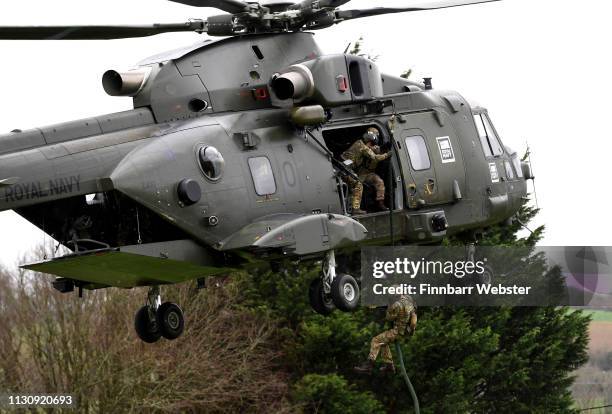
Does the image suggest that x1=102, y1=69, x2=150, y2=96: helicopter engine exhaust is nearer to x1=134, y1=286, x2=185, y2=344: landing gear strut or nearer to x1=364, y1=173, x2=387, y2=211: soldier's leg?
x1=134, y1=286, x2=185, y2=344: landing gear strut

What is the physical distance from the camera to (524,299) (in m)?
45.9

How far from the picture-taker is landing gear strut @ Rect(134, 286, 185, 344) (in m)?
20.4

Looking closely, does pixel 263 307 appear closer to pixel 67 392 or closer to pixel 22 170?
pixel 67 392

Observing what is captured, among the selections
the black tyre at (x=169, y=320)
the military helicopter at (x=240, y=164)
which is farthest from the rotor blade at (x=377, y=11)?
the black tyre at (x=169, y=320)

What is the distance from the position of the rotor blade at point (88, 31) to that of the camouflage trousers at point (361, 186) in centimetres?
334

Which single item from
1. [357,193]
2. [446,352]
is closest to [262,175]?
[357,193]

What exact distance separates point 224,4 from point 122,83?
1891mm

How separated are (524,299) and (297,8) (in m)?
26.7

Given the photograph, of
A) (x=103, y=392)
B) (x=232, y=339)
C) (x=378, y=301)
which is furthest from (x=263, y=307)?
(x=378, y=301)

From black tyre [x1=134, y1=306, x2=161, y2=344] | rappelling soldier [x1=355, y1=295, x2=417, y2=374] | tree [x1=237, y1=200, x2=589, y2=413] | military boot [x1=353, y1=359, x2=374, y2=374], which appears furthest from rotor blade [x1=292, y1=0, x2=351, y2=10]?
military boot [x1=353, y1=359, x2=374, y2=374]

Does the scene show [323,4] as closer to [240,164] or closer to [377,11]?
[377,11]

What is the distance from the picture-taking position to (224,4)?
19.9m

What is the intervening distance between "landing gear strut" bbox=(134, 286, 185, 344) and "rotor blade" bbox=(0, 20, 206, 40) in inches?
151

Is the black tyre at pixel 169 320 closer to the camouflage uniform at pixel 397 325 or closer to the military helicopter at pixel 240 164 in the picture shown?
the military helicopter at pixel 240 164
